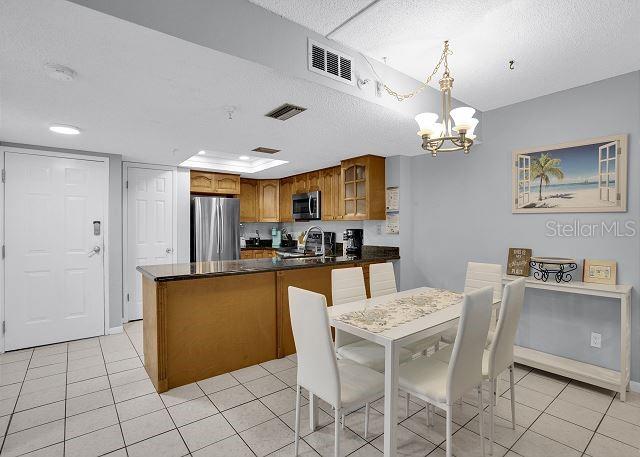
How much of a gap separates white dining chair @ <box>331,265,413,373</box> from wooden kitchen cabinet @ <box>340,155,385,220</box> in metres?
1.58

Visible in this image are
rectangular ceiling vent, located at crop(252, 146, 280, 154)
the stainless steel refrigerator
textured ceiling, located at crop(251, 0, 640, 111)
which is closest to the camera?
textured ceiling, located at crop(251, 0, 640, 111)

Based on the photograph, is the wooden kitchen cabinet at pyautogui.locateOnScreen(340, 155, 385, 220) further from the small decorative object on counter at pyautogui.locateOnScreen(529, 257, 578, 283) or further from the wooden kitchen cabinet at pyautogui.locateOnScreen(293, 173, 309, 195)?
the small decorative object on counter at pyautogui.locateOnScreen(529, 257, 578, 283)

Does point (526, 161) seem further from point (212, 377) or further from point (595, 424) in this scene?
point (212, 377)

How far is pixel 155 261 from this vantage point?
4453 millimetres

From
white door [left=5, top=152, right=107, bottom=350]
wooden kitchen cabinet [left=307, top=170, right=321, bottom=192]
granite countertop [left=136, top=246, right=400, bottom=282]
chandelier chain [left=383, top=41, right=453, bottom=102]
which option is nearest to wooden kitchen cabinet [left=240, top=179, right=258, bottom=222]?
wooden kitchen cabinet [left=307, top=170, right=321, bottom=192]

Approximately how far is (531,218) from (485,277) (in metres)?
0.80

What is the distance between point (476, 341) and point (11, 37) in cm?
269

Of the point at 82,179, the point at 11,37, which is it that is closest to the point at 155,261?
the point at 82,179

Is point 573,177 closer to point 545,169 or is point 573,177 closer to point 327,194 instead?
point 545,169

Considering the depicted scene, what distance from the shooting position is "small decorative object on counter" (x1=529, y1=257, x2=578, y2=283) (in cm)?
271

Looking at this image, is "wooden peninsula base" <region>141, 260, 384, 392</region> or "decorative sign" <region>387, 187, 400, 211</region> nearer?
"wooden peninsula base" <region>141, 260, 384, 392</region>

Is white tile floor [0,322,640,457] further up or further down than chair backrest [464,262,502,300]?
further down

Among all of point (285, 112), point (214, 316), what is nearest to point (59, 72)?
point (285, 112)

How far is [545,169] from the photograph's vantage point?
9.68 feet
